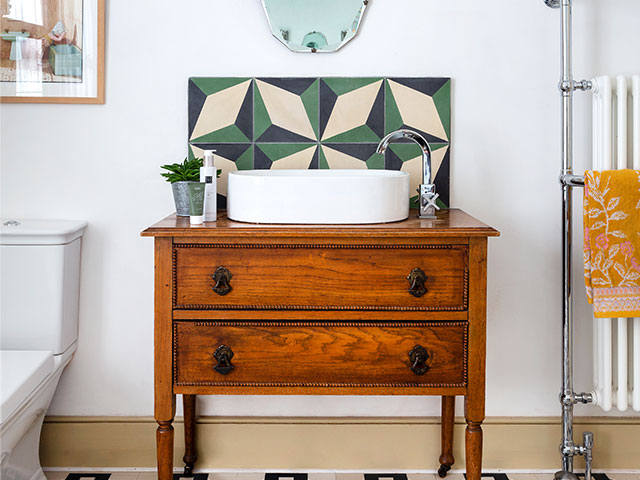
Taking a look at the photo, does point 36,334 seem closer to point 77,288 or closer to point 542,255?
point 77,288

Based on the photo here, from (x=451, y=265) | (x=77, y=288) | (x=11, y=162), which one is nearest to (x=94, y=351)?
(x=77, y=288)

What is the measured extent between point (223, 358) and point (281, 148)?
70 cm

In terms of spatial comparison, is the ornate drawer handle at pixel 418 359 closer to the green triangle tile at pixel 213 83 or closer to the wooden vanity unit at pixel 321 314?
the wooden vanity unit at pixel 321 314

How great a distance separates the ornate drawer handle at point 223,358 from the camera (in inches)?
58.9

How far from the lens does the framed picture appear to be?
6.11 ft

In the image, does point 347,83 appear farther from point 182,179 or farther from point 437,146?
point 182,179

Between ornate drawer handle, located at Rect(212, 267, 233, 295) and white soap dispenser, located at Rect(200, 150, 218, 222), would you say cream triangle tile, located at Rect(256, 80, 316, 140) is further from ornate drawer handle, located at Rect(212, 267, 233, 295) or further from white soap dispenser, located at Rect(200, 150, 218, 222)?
ornate drawer handle, located at Rect(212, 267, 233, 295)

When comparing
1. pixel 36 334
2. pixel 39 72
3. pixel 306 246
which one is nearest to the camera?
pixel 306 246

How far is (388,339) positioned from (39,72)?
1306 millimetres

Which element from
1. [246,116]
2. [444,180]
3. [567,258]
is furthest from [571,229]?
[246,116]

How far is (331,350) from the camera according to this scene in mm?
1503

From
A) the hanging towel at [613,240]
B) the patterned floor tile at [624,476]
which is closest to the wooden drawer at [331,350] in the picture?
the hanging towel at [613,240]

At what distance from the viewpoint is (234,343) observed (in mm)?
1504

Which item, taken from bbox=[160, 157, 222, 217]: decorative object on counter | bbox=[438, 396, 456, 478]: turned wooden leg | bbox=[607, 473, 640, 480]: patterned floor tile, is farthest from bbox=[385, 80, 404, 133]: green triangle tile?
bbox=[607, 473, 640, 480]: patterned floor tile
